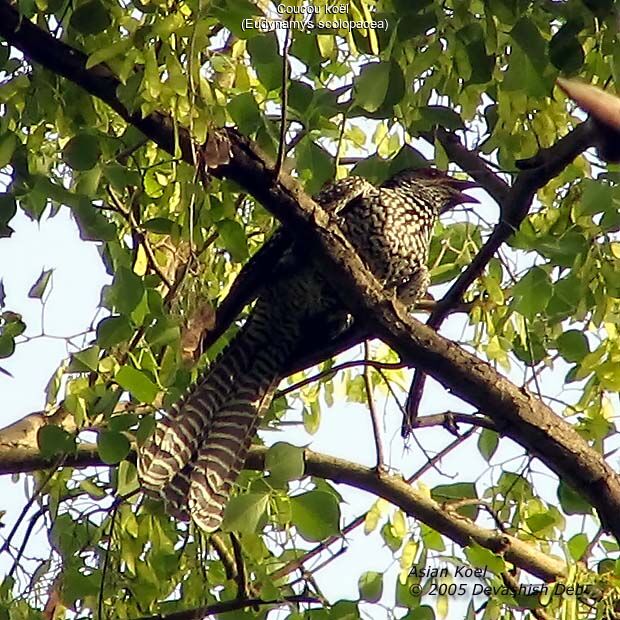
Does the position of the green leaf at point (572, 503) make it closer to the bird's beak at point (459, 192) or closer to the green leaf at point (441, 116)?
the green leaf at point (441, 116)

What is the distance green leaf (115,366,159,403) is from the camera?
1975mm

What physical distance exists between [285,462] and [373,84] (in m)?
0.66

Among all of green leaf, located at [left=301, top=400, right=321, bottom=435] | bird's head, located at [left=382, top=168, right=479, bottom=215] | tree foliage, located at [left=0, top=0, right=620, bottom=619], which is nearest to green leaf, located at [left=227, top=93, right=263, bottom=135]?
tree foliage, located at [left=0, top=0, right=620, bottom=619]

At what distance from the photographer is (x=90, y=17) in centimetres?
202

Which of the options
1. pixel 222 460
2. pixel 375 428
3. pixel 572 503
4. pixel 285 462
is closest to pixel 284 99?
pixel 285 462

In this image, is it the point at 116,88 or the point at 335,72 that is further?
the point at 335,72

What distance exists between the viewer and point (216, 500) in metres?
2.97

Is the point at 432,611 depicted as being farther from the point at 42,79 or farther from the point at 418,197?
the point at 418,197

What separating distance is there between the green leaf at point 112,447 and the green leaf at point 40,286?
0.34m

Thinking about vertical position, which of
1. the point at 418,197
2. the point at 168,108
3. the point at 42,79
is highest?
the point at 418,197

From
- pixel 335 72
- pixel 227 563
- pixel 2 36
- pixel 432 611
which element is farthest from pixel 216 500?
pixel 2 36

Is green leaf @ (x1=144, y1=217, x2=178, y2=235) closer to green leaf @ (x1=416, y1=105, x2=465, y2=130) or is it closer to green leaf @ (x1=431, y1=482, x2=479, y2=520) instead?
green leaf @ (x1=416, y1=105, x2=465, y2=130)

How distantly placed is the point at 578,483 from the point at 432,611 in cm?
44

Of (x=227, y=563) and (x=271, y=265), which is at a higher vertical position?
(x=271, y=265)
